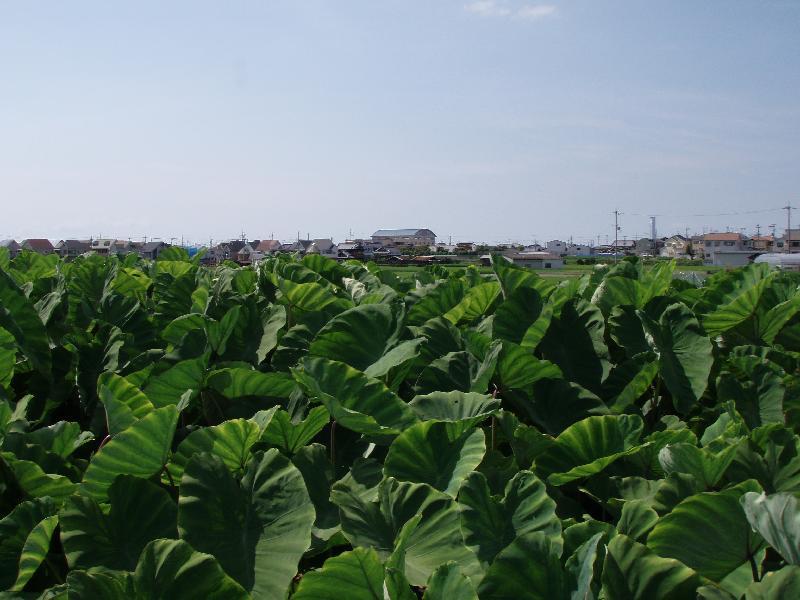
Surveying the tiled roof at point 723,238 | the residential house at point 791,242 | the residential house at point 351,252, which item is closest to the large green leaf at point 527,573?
the residential house at point 351,252

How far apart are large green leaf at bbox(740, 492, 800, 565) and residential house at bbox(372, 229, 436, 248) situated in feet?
363

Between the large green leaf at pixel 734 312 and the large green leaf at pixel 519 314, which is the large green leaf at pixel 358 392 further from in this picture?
the large green leaf at pixel 734 312

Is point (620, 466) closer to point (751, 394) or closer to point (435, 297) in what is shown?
point (751, 394)

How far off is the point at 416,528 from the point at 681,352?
79 cm

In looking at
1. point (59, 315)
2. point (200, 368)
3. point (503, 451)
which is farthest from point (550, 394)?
point (59, 315)

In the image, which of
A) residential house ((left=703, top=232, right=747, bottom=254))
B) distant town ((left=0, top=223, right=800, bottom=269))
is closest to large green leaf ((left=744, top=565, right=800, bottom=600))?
distant town ((left=0, top=223, right=800, bottom=269))

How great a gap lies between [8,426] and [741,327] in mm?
1458

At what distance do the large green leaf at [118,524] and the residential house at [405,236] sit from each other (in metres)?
110

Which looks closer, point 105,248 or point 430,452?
point 430,452

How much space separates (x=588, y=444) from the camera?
2.96ft

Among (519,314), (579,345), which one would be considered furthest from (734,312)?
(519,314)

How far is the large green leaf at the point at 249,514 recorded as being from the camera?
748 mm

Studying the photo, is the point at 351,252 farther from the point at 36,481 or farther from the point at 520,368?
the point at 36,481

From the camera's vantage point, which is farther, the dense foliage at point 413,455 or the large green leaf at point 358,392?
the large green leaf at point 358,392
